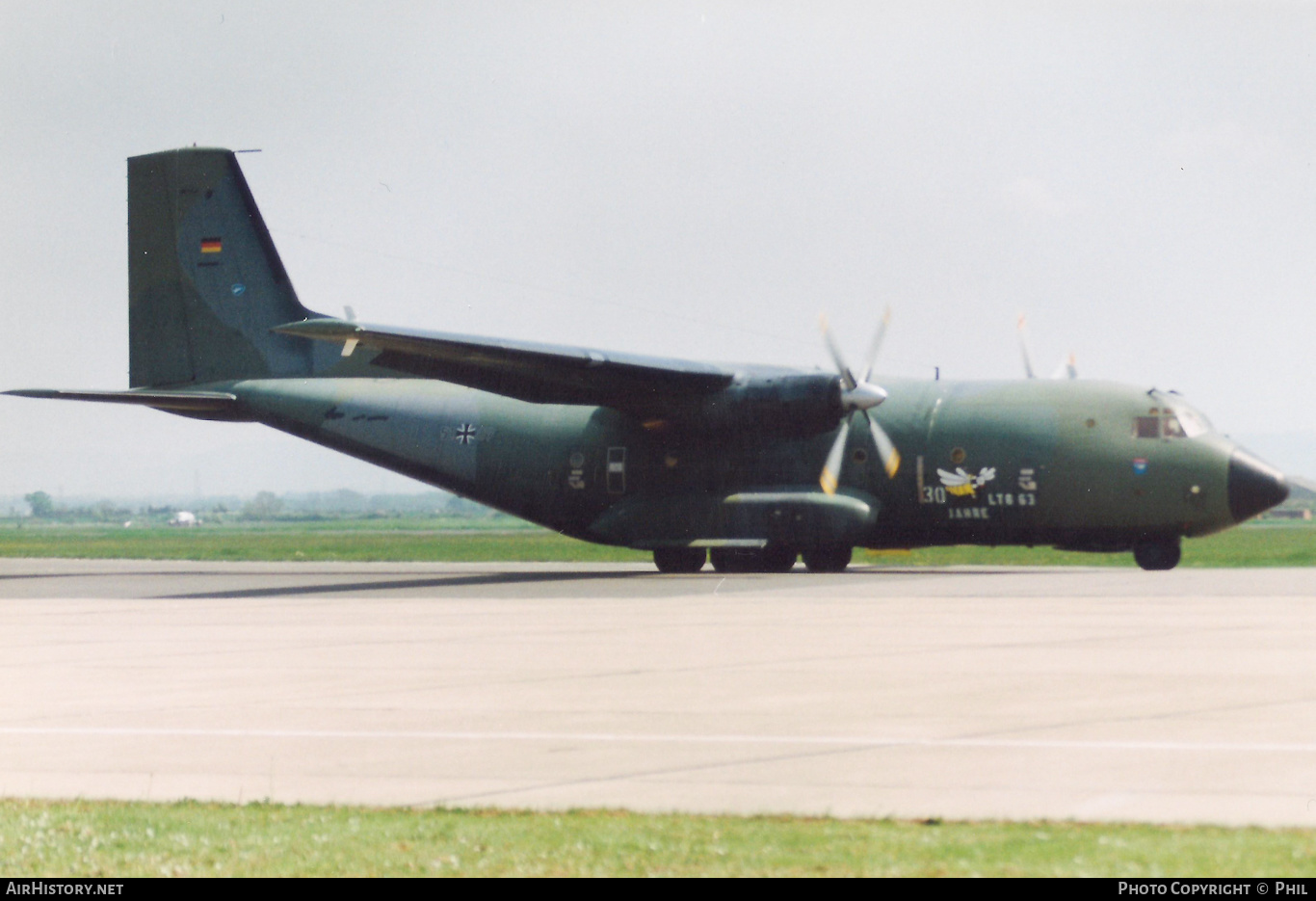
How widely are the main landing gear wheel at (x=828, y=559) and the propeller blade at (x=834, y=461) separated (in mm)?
1817

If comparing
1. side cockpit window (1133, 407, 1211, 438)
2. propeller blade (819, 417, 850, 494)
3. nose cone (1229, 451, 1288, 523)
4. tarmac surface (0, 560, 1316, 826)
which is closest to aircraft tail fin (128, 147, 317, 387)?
propeller blade (819, 417, 850, 494)

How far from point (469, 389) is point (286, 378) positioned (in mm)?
4775

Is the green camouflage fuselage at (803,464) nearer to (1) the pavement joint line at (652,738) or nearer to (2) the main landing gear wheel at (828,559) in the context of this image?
(2) the main landing gear wheel at (828,559)

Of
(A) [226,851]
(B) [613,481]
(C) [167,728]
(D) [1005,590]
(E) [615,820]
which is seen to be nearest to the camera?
(A) [226,851]

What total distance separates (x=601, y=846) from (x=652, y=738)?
3388 millimetres

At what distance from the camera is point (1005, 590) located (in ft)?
88.1

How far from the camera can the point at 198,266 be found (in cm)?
4031

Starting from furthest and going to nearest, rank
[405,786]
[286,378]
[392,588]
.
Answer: [286,378] < [392,588] < [405,786]

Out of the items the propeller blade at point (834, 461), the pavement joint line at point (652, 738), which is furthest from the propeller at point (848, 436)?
the pavement joint line at point (652, 738)

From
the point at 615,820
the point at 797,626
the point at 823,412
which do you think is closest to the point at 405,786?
the point at 615,820

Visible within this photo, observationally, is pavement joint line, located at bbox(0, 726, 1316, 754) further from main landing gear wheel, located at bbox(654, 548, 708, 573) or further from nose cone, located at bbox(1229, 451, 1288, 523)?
main landing gear wheel, located at bbox(654, 548, 708, 573)

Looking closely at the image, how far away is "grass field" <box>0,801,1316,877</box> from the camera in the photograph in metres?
6.86

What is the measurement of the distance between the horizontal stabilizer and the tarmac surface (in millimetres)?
11953
